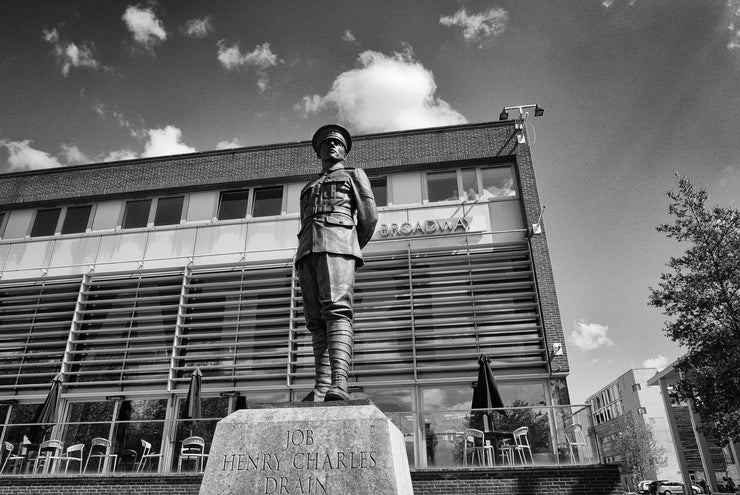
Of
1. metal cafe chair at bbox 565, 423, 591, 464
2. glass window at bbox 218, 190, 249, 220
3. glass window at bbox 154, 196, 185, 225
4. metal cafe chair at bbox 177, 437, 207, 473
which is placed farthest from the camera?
glass window at bbox 154, 196, 185, 225

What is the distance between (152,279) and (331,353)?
1526 cm

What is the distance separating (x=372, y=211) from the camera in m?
5.47

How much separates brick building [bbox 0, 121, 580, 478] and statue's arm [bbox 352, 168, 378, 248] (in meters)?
10.0

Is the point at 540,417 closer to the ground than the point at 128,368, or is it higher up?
closer to the ground

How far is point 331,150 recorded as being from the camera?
572 cm

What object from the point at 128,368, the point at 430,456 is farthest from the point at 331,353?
the point at 128,368

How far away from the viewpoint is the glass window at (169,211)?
19500mm

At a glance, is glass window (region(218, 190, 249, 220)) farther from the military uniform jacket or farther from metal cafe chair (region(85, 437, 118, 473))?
the military uniform jacket

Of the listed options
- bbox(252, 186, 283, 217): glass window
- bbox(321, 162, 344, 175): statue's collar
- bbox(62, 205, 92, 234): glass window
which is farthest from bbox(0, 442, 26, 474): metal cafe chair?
bbox(321, 162, 344, 175): statue's collar

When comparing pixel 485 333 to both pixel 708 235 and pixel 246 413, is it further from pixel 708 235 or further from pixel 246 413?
pixel 246 413

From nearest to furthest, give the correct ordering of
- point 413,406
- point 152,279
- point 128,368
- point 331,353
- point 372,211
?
1. point 331,353
2. point 372,211
3. point 413,406
4. point 128,368
5. point 152,279

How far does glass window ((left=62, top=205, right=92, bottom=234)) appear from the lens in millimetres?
20016

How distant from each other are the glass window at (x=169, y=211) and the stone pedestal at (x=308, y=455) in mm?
16626

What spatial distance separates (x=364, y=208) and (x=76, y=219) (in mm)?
18731
